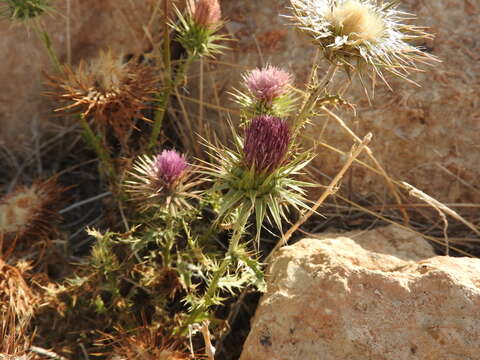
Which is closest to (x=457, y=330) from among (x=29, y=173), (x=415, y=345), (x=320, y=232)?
(x=415, y=345)

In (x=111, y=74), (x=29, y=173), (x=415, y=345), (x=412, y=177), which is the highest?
(x=111, y=74)

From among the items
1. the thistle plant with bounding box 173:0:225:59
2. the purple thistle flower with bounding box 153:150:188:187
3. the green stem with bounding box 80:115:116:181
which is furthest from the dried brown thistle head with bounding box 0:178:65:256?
the thistle plant with bounding box 173:0:225:59

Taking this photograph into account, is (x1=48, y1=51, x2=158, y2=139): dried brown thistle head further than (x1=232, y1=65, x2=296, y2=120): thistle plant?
Yes

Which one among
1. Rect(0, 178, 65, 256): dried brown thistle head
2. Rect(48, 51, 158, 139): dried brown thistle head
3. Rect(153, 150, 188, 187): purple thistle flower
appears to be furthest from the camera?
Rect(0, 178, 65, 256): dried brown thistle head

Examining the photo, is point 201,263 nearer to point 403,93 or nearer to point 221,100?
point 221,100

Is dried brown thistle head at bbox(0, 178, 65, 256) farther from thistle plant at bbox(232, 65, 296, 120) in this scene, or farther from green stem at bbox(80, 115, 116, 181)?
thistle plant at bbox(232, 65, 296, 120)

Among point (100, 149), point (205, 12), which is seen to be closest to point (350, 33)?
point (205, 12)

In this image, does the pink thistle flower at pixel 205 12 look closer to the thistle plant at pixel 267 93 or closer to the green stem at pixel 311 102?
the thistle plant at pixel 267 93
